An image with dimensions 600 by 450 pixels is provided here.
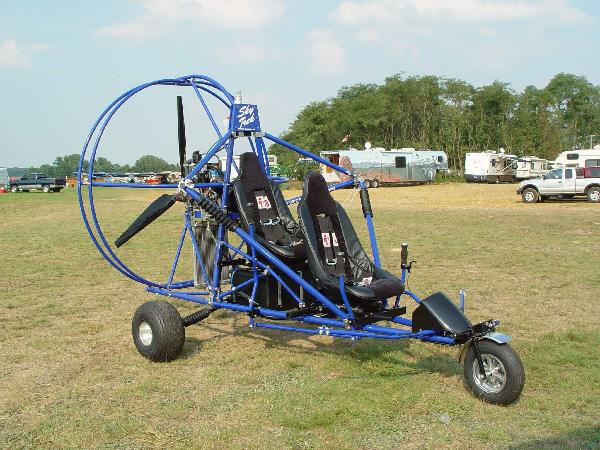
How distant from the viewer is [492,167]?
5303cm

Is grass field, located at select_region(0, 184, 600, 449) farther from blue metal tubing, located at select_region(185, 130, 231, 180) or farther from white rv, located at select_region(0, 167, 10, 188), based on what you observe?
white rv, located at select_region(0, 167, 10, 188)

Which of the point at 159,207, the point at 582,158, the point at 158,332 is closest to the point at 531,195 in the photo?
the point at 582,158

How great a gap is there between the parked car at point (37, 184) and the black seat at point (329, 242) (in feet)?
169

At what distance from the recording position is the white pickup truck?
29297mm

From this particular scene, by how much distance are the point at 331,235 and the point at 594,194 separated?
26117mm

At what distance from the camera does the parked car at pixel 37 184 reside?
177 ft

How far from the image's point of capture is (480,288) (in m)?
10.3

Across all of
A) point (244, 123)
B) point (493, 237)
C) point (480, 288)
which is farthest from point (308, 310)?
point (493, 237)

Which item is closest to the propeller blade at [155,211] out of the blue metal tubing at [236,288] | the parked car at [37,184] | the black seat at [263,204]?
the black seat at [263,204]

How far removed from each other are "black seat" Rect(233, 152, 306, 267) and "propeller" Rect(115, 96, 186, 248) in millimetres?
715

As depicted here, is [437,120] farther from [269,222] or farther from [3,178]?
[269,222]

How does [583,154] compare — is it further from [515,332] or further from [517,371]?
[517,371]

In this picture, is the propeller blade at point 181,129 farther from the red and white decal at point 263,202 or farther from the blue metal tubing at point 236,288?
the blue metal tubing at point 236,288

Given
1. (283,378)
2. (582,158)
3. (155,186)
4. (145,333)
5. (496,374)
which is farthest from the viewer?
(582,158)
